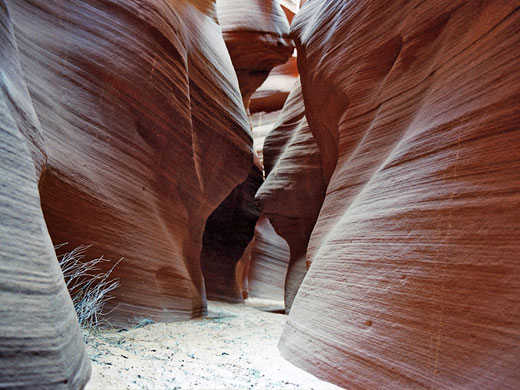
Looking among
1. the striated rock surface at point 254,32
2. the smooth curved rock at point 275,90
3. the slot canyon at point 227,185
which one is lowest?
the smooth curved rock at point 275,90

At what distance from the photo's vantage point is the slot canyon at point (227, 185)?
2.05m

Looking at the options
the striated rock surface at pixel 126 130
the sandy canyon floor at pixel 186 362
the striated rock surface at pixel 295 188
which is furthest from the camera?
the striated rock surface at pixel 295 188

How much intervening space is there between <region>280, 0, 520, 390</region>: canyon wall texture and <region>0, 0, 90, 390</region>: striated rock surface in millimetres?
1637

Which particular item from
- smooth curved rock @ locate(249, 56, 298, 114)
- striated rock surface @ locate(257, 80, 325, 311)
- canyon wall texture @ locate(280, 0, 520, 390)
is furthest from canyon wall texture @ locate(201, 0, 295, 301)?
canyon wall texture @ locate(280, 0, 520, 390)

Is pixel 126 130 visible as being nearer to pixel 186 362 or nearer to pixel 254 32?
pixel 186 362

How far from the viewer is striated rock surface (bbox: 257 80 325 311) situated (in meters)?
8.70

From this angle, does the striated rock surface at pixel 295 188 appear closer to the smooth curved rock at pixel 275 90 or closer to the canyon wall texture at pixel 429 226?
the canyon wall texture at pixel 429 226

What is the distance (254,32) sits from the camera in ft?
36.1

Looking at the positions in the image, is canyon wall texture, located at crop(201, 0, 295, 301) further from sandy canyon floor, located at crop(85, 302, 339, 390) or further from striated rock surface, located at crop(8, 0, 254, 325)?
sandy canyon floor, located at crop(85, 302, 339, 390)

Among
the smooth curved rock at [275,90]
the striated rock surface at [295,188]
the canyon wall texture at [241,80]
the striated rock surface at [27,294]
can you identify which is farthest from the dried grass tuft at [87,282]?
the smooth curved rock at [275,90]

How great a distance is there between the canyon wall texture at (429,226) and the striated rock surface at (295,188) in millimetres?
4712

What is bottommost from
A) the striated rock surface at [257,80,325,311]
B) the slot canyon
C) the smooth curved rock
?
the smooth curved rock

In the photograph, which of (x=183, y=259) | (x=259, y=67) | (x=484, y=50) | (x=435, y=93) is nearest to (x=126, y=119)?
(x=183, y=259)

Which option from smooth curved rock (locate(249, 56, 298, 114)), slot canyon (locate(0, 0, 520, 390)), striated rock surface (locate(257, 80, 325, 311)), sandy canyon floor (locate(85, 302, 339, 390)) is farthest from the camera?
smooth curved rock (locate(249, 56, 298, 114))
